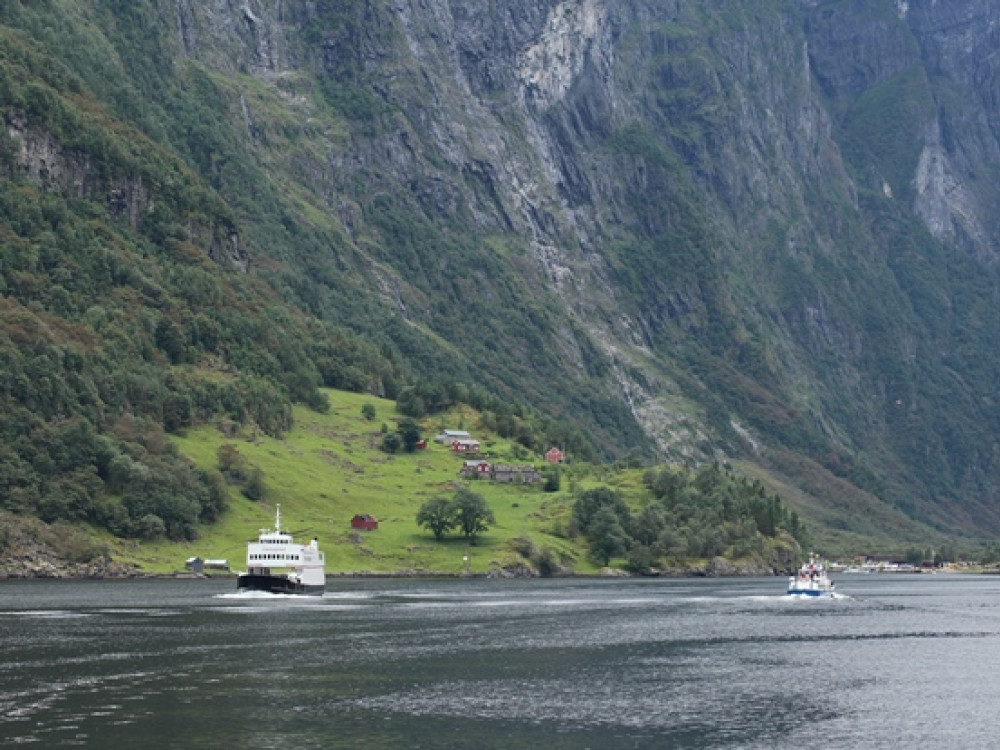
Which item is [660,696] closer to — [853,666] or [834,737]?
[834,737]

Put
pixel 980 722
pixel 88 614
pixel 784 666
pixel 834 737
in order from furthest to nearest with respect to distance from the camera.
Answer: pixel 88 614, pixel 784 666, pixel 980 722, pixel 834 737

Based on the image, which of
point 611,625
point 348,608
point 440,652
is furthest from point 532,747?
point 348,608

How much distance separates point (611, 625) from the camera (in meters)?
175

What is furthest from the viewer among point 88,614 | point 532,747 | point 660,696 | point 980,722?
point 88,614

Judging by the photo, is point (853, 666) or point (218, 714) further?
point (853, 666)

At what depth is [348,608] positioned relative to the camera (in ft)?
636

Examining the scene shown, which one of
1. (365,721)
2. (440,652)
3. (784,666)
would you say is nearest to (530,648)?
(440,652)

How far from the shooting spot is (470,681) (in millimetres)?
120938

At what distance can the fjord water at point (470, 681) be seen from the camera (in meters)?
95.7

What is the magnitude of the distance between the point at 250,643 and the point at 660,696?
4599 centimetres

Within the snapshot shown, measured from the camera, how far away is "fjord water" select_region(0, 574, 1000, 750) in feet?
314

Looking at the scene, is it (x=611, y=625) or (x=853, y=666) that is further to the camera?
(x=611, y=625)

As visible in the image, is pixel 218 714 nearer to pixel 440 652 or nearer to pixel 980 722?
pixel 440 652

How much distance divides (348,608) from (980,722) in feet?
340
